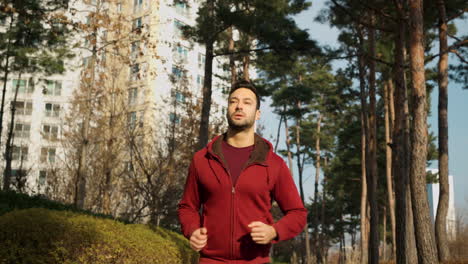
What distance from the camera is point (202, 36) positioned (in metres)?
15.2

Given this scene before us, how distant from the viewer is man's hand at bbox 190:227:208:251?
2678 mm

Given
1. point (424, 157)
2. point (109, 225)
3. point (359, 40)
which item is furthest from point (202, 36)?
point (359, 40)

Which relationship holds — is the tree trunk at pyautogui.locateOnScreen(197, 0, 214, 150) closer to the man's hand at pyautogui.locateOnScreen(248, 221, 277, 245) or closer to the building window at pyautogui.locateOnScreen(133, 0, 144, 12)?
the man's hand at pyautogui.locateOnScreen(248, 221, 277, 245)

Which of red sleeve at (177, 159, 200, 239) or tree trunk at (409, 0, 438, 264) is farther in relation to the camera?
tree trunk at (409, 0, 438, 264)

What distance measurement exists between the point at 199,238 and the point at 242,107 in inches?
34.9

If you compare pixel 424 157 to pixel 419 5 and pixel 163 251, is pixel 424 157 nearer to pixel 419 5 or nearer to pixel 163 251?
pixel 419 5

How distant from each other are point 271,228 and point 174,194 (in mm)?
18203

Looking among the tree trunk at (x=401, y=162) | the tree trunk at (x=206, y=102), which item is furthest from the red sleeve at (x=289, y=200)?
the tree trunk at (x=401, y=162)

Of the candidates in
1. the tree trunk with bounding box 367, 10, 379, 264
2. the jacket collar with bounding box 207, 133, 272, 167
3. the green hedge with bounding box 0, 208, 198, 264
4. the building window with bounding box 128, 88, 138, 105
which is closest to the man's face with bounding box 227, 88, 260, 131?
the jacket collar with bounding box 207, 133, 272, 167

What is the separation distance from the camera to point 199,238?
8.79 feet

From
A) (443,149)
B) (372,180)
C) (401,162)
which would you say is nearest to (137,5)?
(372,180)

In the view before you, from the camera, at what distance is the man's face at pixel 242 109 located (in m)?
2.93

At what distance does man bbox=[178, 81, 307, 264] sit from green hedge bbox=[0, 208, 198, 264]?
4068mm

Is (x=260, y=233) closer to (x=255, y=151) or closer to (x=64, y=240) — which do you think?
(x=255, y=151)
